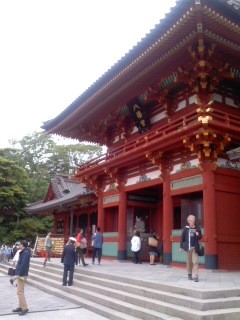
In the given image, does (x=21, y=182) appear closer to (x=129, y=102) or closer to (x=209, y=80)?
(x=129, y=102)

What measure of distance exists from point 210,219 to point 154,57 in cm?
634

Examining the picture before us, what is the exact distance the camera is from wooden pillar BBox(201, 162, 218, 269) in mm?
11980

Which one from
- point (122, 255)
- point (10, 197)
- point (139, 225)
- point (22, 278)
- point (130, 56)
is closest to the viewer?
point (22, 278)

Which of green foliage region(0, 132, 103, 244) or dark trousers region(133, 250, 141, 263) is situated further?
green foliage region(0, 132, 103, 244)

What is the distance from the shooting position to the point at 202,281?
30.2ft

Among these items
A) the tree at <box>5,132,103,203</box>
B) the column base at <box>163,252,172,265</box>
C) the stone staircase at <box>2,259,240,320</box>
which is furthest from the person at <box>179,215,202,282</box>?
the tree at <box>5,132,103,203</box>

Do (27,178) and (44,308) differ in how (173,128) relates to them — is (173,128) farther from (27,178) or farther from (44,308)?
(27,178)

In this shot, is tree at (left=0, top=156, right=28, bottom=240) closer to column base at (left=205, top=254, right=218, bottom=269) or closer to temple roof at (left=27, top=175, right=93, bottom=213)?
temple roof at (left=27, top=175, right=93, bottom=213)

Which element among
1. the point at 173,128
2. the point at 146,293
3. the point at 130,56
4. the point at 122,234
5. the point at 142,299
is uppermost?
the point at 130,56

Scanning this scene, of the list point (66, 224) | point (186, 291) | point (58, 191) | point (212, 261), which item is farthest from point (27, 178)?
point (186, 291)

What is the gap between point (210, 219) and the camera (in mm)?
12180

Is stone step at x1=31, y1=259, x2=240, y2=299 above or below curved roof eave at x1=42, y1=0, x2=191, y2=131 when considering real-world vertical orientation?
below

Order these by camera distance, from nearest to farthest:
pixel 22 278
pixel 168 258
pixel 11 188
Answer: pixel 22 278, pixel 168 258, pixel 11 188

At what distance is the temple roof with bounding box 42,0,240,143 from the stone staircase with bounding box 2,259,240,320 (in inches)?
305
